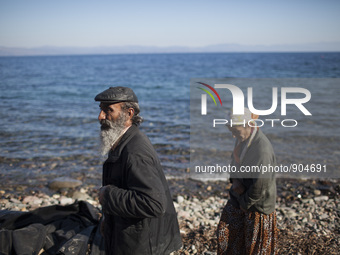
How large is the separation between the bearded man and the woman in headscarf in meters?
1.01

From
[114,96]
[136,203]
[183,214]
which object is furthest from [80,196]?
[136,203]

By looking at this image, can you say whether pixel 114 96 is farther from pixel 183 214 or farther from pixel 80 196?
pixel 80 196

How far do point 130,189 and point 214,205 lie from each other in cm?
444

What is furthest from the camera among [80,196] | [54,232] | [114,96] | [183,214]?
[80,196]

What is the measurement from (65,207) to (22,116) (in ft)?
41.9

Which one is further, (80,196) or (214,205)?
(80,196)

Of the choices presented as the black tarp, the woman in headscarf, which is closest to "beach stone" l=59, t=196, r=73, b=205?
the black tarp

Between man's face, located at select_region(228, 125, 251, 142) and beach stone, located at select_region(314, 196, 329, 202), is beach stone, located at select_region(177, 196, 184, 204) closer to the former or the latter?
beach stone, located at select_region(314, 196, 329, 202)

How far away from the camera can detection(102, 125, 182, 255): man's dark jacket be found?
2484 mm

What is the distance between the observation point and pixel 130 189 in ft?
8.30

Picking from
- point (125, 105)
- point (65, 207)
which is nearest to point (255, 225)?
point (125, 105)

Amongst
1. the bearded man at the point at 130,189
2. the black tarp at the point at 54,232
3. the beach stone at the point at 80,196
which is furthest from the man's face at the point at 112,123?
the beach stone at the point at 80,196

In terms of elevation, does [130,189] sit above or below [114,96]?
below

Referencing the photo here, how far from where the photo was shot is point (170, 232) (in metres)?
2.94
